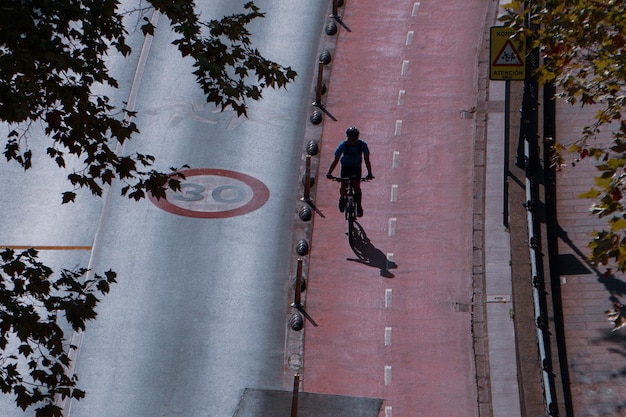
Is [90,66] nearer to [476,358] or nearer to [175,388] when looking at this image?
[175,388]

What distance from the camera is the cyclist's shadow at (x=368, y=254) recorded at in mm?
20969

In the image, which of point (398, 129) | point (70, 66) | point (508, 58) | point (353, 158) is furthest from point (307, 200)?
point (70, 66)

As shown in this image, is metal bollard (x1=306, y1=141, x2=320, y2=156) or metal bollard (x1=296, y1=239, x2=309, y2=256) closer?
metal bollard (x1=296, y1=239, x2=309, y2=256)

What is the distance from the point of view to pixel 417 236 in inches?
853

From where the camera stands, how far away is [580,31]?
47.9 ft

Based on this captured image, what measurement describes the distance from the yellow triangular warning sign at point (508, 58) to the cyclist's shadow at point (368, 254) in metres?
3.70

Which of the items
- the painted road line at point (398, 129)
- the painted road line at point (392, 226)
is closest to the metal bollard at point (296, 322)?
the painted road line at point (392, 226)

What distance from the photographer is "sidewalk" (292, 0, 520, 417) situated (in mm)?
18422

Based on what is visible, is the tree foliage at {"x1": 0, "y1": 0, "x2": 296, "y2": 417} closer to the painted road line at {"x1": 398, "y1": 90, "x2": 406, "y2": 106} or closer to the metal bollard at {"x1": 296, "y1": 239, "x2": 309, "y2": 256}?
the metal bollard at {"x1": 296, "y1": 239, "x2": 309, "y2": 256}

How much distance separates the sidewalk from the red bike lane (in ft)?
0.08

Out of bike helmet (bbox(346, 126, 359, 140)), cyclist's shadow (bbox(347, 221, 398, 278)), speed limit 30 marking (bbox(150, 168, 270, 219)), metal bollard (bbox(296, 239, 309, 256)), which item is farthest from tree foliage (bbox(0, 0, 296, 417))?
speed limit 30 marking (bbox(150, 168, 270, 219))

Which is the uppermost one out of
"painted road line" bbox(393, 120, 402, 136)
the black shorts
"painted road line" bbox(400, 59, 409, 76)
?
"painted road line" bbox(400, 59, 409, 76)

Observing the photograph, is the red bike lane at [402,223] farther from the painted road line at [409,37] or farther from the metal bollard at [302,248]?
the metal bollard at [302,248]

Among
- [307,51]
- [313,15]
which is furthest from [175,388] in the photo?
[313,15]
